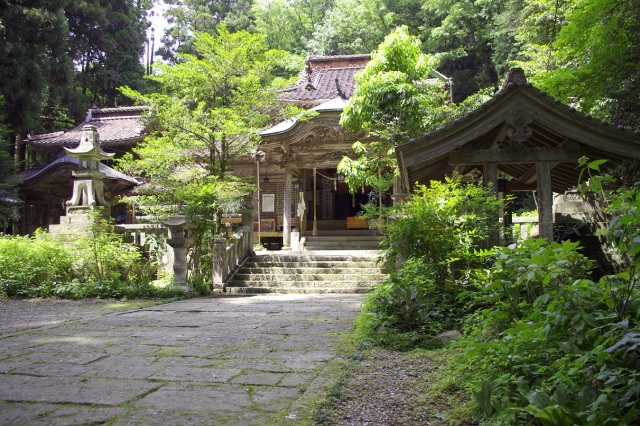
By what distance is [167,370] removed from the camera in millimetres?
3822

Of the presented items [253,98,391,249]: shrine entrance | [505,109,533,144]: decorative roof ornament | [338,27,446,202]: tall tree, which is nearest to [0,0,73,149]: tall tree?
[253,98,391,249]: shrine entrance

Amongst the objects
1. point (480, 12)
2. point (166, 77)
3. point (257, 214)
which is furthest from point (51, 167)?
point (480, 12)

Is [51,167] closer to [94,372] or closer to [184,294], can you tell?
[184,294]

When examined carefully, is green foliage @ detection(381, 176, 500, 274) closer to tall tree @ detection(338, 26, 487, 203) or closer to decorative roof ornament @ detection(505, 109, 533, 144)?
decorative roof ornament @ detection(505, 109, 533, 144)

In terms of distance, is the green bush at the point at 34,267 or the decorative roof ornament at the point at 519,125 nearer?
the decorative roof ornament at the point at 519,125

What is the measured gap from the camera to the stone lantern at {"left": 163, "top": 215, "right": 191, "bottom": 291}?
393 inches

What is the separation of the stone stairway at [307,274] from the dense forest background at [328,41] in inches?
225

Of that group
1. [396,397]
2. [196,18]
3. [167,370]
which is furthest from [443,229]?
[196,18]

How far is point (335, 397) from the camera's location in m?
3.08

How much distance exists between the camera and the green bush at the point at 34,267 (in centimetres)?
976

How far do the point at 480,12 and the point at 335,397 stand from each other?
2703 centimetres

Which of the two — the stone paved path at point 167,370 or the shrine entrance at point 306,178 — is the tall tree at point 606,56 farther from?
the shrine entrance at point 306,178

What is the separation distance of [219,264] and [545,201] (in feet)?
23.7

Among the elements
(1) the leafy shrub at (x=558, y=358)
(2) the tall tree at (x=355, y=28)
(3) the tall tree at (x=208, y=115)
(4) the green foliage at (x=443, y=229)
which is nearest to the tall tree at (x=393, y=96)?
(3) the tall tree at (x=208, y=115)
